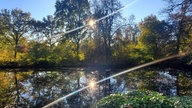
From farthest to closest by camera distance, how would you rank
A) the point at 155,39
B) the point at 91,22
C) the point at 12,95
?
1. the point at 91,22
2. the point at 155,39
3. the point at 12,95

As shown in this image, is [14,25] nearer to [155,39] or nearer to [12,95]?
[155,39]

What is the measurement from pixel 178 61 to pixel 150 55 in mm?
5183

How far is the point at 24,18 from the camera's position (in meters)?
38.6

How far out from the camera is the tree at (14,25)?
3828 centimetres

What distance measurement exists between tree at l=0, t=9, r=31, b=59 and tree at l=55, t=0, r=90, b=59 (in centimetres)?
479

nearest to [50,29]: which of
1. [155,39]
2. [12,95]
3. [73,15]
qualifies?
[73,15]

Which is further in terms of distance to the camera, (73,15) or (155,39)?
(73,15)

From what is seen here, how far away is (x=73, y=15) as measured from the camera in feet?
130

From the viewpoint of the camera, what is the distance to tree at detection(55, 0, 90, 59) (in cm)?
3944

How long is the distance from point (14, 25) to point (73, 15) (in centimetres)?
850

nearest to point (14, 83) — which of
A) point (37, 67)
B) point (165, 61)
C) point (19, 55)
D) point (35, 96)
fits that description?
point (35, 96)

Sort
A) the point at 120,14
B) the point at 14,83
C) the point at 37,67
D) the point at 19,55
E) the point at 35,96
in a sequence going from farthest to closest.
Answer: the point at 120,14, the point at 19,55, the point at 37,67, the point at 14,83, the point at 35,96

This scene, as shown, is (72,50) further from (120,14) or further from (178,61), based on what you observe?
(178,61)

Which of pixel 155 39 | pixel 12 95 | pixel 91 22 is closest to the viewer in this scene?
pixel 12 95
